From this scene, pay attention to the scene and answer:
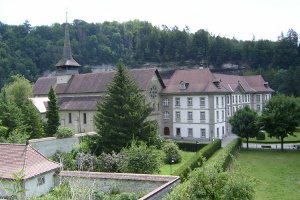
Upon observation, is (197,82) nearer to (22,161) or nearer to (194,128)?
(194,128)

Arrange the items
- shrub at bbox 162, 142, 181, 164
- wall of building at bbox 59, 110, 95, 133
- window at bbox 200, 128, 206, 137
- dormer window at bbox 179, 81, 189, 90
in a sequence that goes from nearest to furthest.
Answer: shrub at bbox 162, 142, 181, 164 < wall of building at bbox 59, 110, 95, 133 < window at bbox 200, 128, 206, 137 < dormer window at bbox 179, 81, 189, 90

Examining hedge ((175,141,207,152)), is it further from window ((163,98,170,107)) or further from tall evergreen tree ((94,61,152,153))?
window ((163,98,170,107))

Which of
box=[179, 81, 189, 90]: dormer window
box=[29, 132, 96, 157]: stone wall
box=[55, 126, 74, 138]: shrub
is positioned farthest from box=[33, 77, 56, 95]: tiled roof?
box=[55, 126, 74, 138]: shrub

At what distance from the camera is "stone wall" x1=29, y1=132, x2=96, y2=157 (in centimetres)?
2978

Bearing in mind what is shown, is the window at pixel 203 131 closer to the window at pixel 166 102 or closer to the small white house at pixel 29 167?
the window at pixel 166 102

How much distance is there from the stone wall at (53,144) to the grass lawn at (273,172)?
15.4 meters

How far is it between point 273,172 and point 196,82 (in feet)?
71.8

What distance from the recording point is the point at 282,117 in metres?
38.8

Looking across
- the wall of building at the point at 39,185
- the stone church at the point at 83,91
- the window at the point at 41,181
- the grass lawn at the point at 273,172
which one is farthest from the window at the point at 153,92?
the window at the point at 41,181

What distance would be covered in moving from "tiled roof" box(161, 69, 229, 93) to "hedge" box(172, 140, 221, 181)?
11.2m

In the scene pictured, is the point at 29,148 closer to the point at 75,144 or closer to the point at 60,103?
the point at 75,144

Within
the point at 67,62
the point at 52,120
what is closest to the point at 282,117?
the point at 52,120

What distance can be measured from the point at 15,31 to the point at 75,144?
103840mm

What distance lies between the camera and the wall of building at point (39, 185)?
69.1 feet
